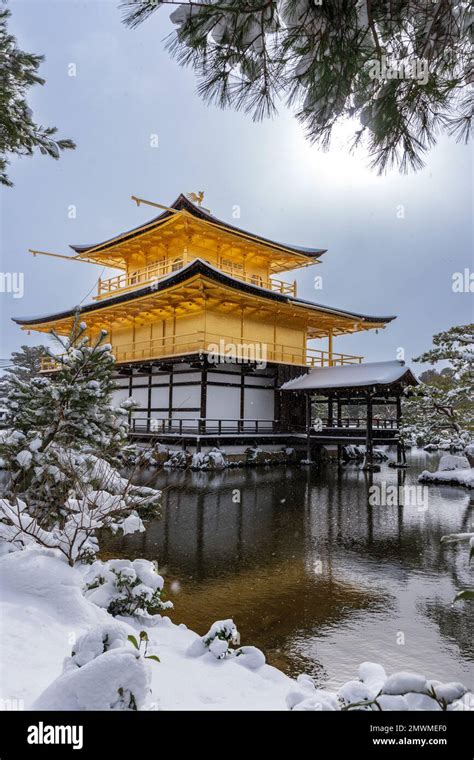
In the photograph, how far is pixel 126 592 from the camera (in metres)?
4.30

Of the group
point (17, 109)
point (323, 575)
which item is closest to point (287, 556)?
point (323, 575)

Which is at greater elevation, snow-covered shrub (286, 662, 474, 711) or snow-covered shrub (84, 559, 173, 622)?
snow-covered shrub (286, 662, 474, 711)

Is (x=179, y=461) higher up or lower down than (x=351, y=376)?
lower down

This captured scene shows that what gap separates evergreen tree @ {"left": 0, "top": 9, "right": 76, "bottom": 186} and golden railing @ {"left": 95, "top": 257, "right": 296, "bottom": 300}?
53.6 ft

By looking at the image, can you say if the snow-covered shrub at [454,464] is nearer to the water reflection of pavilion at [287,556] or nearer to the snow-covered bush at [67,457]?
the water reflection of pavilion at [287,556]

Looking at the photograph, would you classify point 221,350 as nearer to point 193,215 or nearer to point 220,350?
point 220,350

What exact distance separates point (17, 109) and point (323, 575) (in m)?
8.14

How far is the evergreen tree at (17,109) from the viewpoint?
5.64 metres

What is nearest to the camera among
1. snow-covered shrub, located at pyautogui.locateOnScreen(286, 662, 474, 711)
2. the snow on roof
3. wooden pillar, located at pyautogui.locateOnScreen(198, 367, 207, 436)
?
snow-covered shrub, located at pyautogui.locateOnScreen(286, 662, 474, 711)

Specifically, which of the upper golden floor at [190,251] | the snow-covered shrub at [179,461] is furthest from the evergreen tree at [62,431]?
the upper golden floor at [190,251]

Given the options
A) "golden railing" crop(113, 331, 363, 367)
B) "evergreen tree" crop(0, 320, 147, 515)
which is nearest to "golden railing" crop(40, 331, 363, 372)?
"golden railing" crop(113, 331, 363, 367)

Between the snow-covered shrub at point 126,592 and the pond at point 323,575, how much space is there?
569mm

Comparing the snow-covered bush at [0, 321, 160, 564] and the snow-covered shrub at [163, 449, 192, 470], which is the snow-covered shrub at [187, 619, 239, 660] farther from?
the snow-covered shrub at [163, 449, 192, 470]

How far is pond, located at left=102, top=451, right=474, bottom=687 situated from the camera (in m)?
4.04
